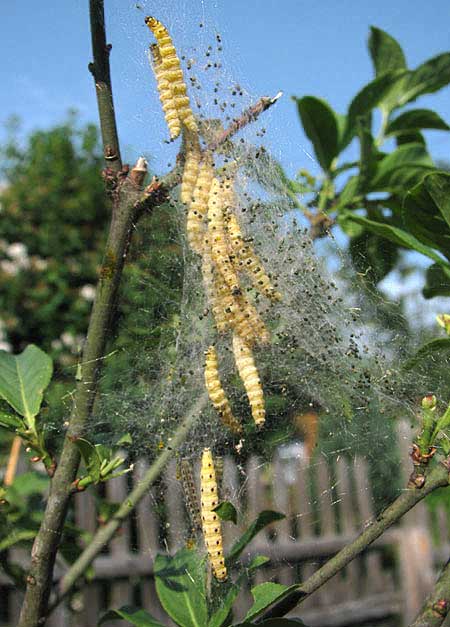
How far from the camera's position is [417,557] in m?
6.38

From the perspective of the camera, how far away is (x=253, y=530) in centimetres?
117

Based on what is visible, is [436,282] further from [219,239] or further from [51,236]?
[51,236]

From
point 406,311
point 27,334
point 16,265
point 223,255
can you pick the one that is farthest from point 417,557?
point 223,255

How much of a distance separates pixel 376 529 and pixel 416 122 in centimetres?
88

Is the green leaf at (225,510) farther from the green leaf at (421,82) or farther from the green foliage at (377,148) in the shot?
the green leaf at (421,82)

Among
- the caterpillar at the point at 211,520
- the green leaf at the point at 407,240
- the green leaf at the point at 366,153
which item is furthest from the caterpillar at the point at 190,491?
the green leaf at the point at 366,153

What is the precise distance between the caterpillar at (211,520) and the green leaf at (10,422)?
1.07ft

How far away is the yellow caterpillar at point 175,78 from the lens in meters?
1.00

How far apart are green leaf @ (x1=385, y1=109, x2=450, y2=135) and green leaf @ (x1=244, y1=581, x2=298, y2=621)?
3.02 feet

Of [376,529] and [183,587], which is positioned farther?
[183,587]

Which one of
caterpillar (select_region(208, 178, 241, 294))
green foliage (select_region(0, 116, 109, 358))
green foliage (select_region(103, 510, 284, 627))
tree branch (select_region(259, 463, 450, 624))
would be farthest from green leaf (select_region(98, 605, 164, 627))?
green foliage (select_region(0, 116, 109, 358))

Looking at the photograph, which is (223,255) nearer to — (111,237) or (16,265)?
(111,237)

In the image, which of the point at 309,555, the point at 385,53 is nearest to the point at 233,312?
the point at 385,53

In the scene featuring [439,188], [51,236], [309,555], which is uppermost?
[51,236]
